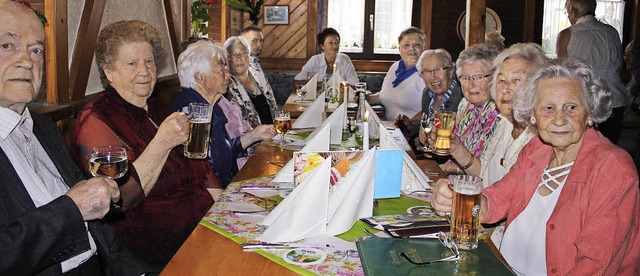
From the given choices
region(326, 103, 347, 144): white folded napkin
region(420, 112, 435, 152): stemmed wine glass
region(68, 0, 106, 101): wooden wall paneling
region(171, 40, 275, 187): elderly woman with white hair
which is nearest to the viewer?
region(420, 112, 435, 152): stemmed wine glass

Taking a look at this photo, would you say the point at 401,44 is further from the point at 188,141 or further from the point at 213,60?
the point at 188,141

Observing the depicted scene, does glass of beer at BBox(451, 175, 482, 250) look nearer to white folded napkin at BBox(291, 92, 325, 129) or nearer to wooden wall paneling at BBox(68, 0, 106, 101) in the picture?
white folded napkin at BBox(291, 92, 325, 129)

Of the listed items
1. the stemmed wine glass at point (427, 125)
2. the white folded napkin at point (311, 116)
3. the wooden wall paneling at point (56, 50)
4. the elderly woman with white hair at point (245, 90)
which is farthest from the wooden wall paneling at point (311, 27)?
the stemmed wine glass at point (427, 125)

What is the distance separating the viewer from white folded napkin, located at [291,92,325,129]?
13.0 ft

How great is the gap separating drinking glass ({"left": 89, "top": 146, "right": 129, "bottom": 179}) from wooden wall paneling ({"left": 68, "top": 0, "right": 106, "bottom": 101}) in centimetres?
212

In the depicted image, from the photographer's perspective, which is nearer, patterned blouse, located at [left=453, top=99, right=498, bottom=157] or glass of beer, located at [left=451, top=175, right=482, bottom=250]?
glass of beer, located at [left=451, top=175, right=482, bottom=250]

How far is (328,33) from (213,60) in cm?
475

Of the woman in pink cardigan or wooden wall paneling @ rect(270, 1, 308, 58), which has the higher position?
wooden wall paneling @ rect(270, 1, 308, 58)

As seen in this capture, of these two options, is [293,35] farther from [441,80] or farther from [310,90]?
[441,80]

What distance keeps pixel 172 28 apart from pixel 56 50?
278 centimetres

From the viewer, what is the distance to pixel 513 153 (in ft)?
8.29

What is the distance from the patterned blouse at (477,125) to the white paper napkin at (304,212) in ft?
4.58

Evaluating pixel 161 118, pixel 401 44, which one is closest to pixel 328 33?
pixel 401 44

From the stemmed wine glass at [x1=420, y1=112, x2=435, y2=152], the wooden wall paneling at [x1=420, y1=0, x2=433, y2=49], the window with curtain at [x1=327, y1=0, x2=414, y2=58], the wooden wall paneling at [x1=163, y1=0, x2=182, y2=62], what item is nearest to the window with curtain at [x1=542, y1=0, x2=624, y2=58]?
the wooden wall paneling at [x1=420, y1=0, x2=433, y2=49]
